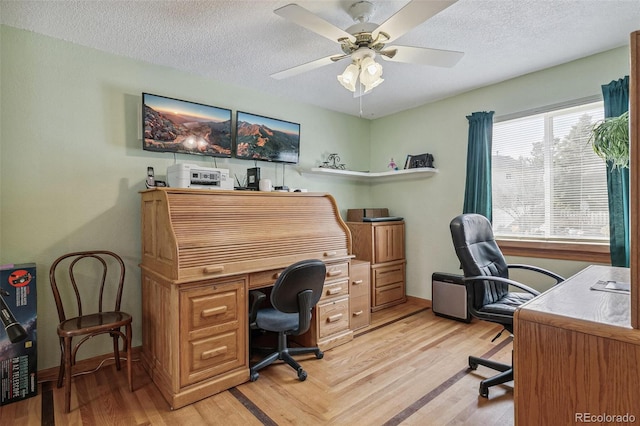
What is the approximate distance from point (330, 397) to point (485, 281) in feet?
4.44

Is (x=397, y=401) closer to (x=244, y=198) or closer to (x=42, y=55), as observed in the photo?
(x=244, y=198)

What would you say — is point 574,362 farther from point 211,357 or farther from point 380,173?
point 380,173

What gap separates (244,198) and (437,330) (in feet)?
7.80

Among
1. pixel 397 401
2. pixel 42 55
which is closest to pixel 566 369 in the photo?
pixel 397 401

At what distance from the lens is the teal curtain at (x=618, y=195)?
8.39 feet

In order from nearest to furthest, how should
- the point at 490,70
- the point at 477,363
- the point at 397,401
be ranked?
1. the point at 397,401
2. the point at 477,363
3. the point at 490,70

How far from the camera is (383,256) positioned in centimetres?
400

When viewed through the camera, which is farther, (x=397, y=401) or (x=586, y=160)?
(x=586, y=160)

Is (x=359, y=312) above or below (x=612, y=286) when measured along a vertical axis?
below

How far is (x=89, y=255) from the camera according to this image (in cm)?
247

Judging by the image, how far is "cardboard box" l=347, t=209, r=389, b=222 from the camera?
412cm

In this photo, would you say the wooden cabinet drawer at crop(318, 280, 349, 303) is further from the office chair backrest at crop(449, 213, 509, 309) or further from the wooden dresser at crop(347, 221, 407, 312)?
the office chair backrest at crop(449, 213, 509, 309)

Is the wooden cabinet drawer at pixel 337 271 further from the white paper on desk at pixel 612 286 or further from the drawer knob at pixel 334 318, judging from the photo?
the white paper on desk at pixel 612 286

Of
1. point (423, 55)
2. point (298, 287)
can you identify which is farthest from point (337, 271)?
point (423, 55)
